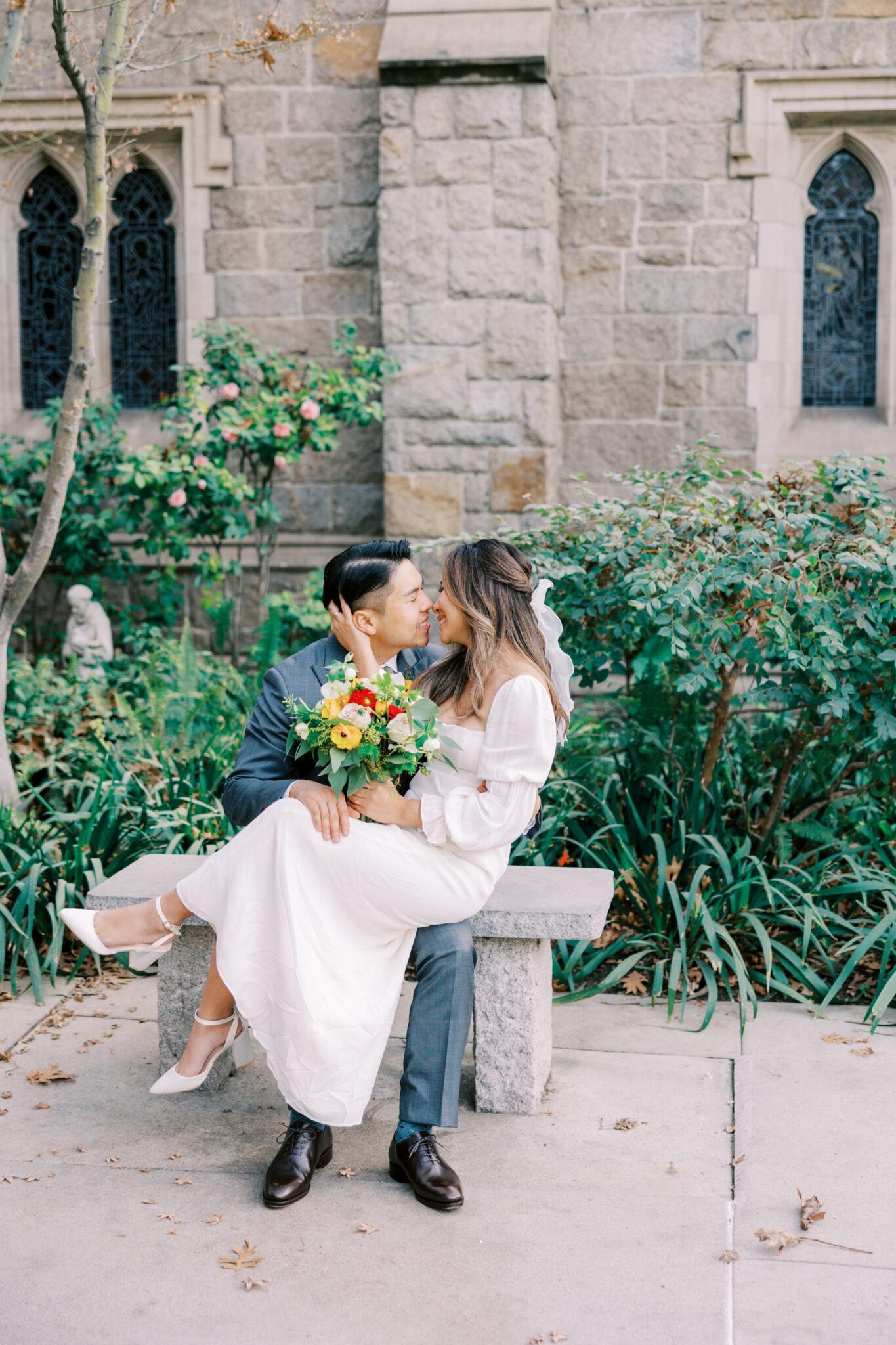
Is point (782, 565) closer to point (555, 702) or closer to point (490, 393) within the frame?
point (555, 702)

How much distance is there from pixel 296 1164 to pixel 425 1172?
1.00 ft

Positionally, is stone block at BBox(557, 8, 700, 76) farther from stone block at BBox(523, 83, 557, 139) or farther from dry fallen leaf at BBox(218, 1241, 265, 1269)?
dry fallen leaf at BBox(218, 1241, 265, 1269)

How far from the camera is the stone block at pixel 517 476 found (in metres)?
7.60

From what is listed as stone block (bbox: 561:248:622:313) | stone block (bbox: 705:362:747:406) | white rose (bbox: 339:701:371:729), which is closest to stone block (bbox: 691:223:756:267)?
stone block (bbox: 561:248:622:313)

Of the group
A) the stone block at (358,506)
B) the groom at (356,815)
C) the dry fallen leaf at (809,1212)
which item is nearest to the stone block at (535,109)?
the stone block at (358,506)

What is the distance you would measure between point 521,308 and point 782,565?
3.38 metres

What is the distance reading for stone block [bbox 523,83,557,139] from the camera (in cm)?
736

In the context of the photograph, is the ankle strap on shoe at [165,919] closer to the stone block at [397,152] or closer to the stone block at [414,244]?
the stone block at [414,244]

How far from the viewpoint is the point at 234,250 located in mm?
8266

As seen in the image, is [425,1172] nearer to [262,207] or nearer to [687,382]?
[687,382]

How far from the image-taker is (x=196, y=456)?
7422 mm

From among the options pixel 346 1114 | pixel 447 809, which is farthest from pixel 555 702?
pixel 346 1114

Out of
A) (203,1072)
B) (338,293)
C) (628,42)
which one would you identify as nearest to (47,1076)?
(203,1072)

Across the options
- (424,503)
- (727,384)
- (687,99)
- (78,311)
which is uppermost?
(687,99)
